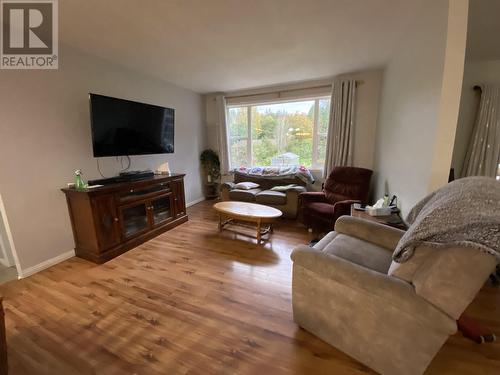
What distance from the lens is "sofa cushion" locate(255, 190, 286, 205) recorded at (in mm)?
3498

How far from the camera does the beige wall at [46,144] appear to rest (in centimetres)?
202

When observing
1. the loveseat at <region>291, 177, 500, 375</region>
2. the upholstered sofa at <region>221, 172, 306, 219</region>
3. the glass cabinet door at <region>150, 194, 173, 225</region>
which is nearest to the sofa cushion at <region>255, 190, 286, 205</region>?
the upholstered sofa at <region>221, 172, 306, 219</region>

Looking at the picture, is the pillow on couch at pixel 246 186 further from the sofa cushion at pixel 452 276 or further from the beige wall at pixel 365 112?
the sofa cushion at pixel 452 276

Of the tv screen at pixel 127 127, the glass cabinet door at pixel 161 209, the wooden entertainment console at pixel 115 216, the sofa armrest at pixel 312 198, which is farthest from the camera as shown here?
the sofa armrest at pixel 312 198

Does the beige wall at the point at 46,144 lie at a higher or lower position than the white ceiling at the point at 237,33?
lower

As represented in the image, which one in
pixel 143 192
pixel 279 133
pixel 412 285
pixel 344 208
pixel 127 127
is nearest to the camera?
pixel 412 285

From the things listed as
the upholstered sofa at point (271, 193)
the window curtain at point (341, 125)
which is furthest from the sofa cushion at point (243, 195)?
the window curtain at point (341, 125)

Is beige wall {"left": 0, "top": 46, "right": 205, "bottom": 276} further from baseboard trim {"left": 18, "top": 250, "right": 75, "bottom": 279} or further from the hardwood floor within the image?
the hardwood floor

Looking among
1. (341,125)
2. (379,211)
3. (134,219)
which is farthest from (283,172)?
(134,219)

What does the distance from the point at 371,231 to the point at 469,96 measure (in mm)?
2842

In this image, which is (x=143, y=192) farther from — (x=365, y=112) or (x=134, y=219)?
(x=365, y=112)

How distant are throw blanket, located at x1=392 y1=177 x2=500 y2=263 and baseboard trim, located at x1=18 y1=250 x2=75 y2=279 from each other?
3.22m

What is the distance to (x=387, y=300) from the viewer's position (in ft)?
3.45

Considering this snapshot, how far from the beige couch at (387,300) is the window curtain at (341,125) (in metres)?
2.57
